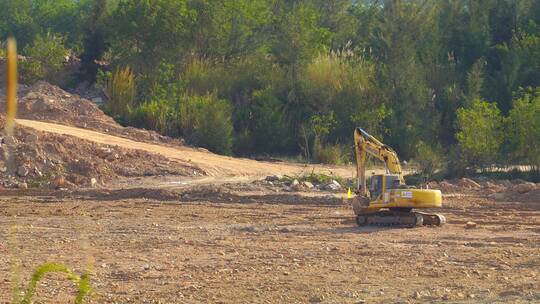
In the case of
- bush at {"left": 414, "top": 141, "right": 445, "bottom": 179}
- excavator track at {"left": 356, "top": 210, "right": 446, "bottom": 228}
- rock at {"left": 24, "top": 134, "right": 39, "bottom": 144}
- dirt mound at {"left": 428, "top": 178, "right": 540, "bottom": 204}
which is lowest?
excavator track at {"left": 356, "top": 210, "right": 446, "bottom": 228}

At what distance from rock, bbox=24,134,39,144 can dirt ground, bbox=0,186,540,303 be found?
13.8 ft

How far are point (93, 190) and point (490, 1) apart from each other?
22.6m

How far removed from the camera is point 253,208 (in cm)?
2456

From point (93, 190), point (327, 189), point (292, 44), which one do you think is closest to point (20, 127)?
point (93, 190)

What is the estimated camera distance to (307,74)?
39.2m

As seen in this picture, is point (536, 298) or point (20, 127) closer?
point (536, 298)

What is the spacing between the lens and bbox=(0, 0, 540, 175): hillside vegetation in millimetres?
36562

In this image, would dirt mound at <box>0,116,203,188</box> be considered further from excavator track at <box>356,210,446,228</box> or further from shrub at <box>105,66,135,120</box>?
excavator track at <box>356,210,446,228</box>

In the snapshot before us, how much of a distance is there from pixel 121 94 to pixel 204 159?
27.0 ft

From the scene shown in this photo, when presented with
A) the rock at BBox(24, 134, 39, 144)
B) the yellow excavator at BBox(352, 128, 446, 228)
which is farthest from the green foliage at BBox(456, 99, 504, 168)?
the rock at BBox(24, 134, 39, 144)

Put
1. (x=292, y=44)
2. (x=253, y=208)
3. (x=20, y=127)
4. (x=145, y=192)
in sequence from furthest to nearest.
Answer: (x=292, y=44) → (x=20, y=127) → (x=145, y=192) → (x=253, y=208)

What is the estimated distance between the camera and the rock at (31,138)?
29.5 m

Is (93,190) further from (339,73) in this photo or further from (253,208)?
(339,73)

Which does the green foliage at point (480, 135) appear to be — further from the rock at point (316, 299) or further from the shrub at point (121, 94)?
the rock at point (316, 299)
